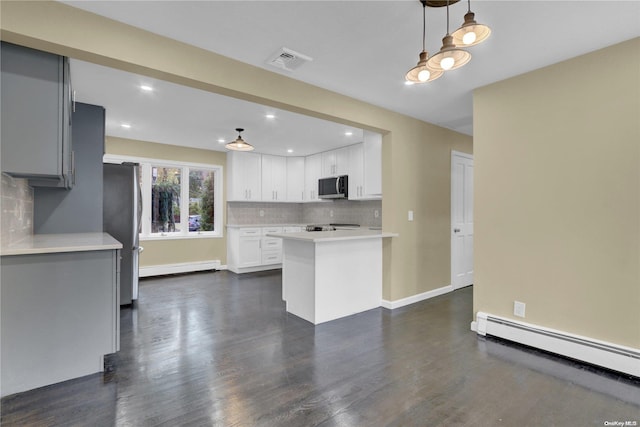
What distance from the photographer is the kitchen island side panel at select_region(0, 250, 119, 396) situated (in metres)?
1.86

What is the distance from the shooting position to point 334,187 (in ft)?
18.2

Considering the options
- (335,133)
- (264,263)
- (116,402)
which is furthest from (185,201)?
(116,402)

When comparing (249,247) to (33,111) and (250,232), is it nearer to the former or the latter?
(250,232)

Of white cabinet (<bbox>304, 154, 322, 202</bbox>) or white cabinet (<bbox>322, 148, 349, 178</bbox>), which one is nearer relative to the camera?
white cabinet (<bbox>322, 148, 349, 178</bbox>)

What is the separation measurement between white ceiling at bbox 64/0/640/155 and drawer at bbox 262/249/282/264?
325cm

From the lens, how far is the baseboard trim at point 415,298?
3.70 meters

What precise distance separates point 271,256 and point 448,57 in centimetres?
512

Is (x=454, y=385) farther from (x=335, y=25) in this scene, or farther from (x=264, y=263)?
(x=264, y=263)

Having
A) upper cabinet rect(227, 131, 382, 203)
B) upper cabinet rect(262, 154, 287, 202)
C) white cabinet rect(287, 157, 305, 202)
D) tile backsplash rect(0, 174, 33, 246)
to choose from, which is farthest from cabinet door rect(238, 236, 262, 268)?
tile backsplash rect(0, 174, 33, 246)

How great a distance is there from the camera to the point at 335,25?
2.05 meters

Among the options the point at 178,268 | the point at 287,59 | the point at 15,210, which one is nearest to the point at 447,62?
the point at 287,59

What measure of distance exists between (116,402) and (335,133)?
4.06 m

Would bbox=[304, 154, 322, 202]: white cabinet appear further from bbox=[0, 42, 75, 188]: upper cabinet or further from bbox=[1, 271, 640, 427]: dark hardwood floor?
bbox=[0, 42, 75, 188]: upper cabinet

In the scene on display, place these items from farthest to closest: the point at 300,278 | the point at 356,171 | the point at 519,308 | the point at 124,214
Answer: the point at 356,171 → the point at 124,214 → the point at 300,278 → the point at 519,308
